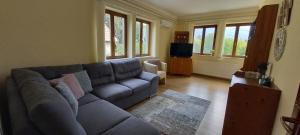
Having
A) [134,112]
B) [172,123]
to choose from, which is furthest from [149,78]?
[172,123]

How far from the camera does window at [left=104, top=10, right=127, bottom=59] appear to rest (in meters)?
3.38

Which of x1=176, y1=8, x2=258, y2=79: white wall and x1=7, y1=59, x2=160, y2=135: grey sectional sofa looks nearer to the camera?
x1=7, y1=59, x2=160, y2=135: grey sectional sofa

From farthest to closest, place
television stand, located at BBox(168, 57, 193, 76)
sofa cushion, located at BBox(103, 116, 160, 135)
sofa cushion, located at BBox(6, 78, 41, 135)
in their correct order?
television stand, located at BBox(168, 57, 193, 76), sofa cushion, located at BBox(103, 116, 160, 135), sofa cushion, located at BBox(6, 78, 41, 135)

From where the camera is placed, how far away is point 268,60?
204 cm

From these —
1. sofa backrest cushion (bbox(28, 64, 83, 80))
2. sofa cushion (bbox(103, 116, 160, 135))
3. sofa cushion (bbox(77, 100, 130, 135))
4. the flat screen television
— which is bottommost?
sofa cushion (bbox(103, 116, 160, 135))

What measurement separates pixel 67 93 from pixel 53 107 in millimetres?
752

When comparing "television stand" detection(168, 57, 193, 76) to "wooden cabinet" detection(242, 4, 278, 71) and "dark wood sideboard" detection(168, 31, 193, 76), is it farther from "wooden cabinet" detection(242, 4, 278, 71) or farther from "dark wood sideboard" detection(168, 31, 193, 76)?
"wooden cabinet" detection(242, 4, 278, 71)

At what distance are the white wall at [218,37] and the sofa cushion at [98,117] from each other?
4.46 m

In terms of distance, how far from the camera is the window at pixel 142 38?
168 inches

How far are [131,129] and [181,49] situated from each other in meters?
4.43

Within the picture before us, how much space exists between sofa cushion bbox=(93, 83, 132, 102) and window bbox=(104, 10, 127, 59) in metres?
1.25

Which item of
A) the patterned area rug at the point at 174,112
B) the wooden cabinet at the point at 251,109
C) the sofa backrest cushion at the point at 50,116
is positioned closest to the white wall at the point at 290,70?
the wooden cabinet at the point at 251,109

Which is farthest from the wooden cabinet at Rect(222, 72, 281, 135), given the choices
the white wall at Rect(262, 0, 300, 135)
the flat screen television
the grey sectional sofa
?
the flat screen television

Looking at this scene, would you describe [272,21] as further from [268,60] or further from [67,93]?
[67,93]
